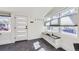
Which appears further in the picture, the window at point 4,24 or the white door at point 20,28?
the white door at point 20,28

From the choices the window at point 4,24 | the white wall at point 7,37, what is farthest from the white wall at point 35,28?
the window at point 4,24

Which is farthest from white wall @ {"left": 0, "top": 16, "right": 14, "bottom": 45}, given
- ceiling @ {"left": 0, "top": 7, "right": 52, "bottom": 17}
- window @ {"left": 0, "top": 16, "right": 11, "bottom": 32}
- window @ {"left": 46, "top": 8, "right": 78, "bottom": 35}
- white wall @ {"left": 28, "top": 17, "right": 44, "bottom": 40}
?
window @ {"left": 46, "top": 8, "right": 78, "bottom": 35}

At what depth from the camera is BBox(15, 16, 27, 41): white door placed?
14.9ft

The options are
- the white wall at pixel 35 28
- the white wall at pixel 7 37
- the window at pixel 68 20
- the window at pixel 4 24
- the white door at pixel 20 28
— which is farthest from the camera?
the white wall at pixel 35 28

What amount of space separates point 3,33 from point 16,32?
0.83m

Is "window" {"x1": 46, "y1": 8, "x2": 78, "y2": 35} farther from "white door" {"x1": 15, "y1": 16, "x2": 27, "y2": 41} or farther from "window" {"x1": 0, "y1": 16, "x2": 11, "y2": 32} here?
"window" {"x1": 0, "y1": 16, "x2": 11, "y2": 32}

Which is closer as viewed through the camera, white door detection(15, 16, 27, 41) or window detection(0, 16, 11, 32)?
window detection(0, 16, 11, 32)

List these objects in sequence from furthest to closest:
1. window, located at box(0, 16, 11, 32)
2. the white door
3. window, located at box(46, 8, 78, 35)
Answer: the white door
window, located at box(0, 16, 11, 32)
window, located at box(46, 8, 78, 35)

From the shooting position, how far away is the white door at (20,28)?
4.54m

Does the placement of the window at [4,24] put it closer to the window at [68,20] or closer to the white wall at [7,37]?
the white wall at [7,37]

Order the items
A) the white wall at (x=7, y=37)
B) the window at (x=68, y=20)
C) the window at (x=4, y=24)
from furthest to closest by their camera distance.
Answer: the white wall at (x=7, y=37) → the window at (x=4, y=24) → the window at (x=68, y=20)

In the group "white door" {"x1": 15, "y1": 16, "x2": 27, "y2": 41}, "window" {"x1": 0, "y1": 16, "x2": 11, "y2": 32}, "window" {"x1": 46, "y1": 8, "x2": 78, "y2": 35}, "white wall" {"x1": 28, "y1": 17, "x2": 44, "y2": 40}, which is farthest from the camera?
"white wall" {"x1": 28, "y1": 17, "x2": 44, "y2": 40}

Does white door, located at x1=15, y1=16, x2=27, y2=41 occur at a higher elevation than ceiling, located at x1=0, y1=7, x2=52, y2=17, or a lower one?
lower

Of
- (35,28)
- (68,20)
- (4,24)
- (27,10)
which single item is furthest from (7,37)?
(68,20)
